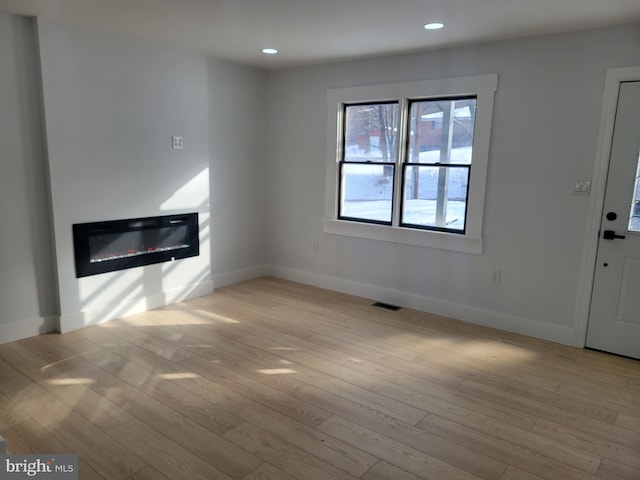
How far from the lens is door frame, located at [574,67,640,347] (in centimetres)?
331

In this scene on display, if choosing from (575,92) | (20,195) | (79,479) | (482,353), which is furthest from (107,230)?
(575,92)

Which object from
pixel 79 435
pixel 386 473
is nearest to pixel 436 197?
pixel 386 473

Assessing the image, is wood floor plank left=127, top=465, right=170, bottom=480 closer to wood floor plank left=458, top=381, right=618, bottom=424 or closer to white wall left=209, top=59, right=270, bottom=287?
wood floor plank left=458, top=381, right=618, bottom=424

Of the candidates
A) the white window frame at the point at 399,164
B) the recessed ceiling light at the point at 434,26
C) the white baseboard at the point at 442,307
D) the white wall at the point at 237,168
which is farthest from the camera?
the white wall at the point at 237,168

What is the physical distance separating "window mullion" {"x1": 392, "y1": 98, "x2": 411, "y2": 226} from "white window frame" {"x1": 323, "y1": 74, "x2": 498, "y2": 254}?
2cm

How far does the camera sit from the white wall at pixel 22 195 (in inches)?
132

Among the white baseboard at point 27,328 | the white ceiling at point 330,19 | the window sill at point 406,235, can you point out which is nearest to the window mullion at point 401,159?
the window sill at point 406,235

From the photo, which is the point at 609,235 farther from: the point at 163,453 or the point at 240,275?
the point at 240,275

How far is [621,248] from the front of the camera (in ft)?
11.3

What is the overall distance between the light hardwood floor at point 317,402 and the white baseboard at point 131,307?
11 centimetres

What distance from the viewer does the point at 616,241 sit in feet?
11.3

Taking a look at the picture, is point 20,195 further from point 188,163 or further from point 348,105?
point 348,105

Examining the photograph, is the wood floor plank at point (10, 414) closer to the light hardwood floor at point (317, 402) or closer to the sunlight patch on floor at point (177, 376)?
the light hardwood floor at point (317, 402)

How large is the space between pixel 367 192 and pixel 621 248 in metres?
2.35
